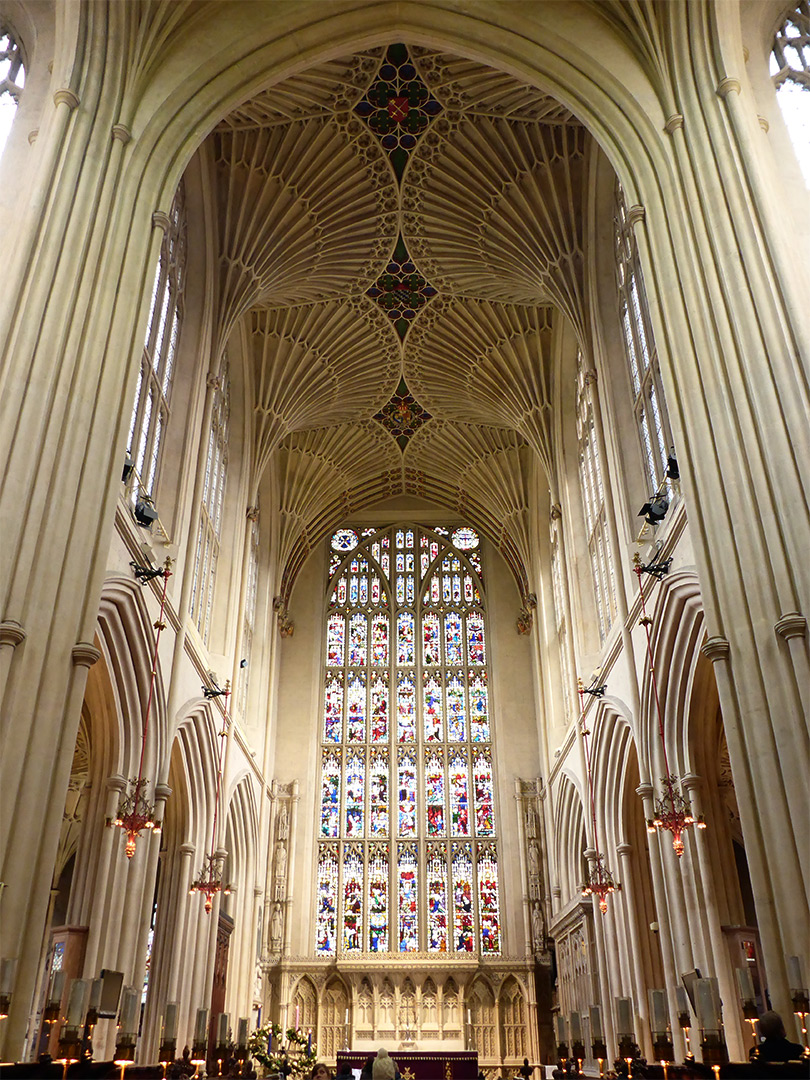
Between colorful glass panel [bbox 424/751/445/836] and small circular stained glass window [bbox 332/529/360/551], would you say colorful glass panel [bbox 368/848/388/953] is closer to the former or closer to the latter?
colorful glass panel [bbox 424/751/445/836]

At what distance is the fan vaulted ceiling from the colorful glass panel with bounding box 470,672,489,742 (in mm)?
4218

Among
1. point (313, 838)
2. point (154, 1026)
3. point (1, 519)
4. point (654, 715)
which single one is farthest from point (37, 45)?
point (313, 838)

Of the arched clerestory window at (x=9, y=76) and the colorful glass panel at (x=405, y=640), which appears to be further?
the colorful glass panel at (x=405, y=640)

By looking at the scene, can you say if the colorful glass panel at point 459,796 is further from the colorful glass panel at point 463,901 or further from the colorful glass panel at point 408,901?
the colorful glass panel at point 408,901

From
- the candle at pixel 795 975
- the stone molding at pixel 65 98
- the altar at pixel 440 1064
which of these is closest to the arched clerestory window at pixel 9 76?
the stone molding at pixel 65 98

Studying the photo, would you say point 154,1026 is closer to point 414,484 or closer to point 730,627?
point 730,627

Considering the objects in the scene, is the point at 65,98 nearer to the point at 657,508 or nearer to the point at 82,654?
the point at 82,654

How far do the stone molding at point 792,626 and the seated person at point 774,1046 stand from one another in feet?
12.8

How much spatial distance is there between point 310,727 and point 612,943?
12.4 metres

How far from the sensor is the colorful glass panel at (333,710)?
2828cm

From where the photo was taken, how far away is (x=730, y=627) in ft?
33.8

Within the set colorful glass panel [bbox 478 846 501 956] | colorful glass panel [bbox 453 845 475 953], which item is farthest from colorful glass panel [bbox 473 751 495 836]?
colorful glass panel [bbox 453 845 475 953]

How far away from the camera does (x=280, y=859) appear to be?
84.7ft

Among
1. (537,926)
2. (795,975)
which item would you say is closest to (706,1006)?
(795,975)
